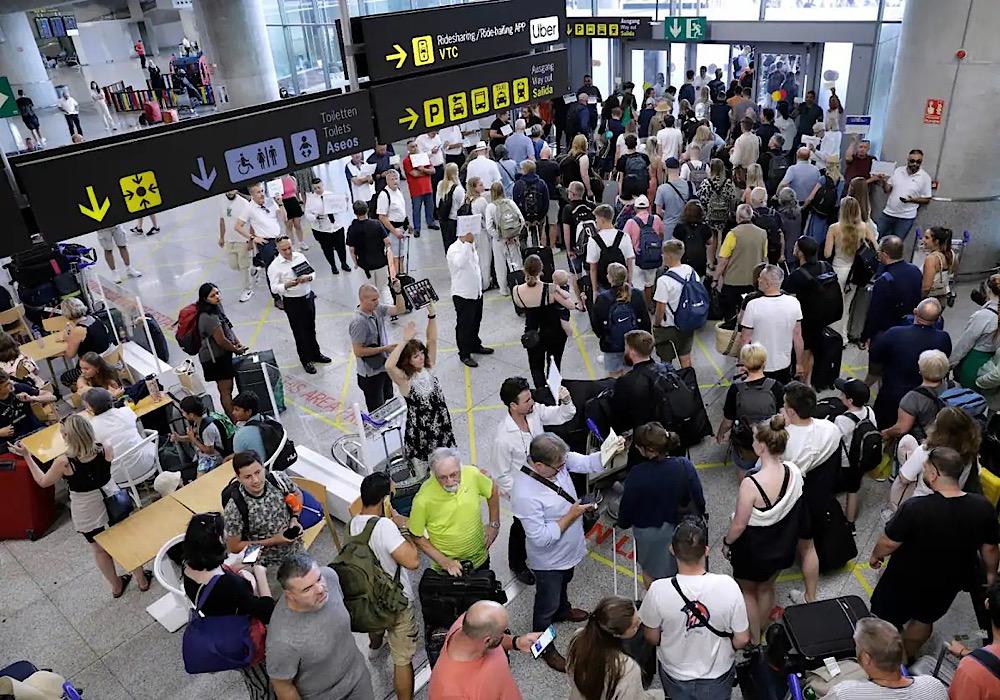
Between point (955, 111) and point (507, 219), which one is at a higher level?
point (955, 111)

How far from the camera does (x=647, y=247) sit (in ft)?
27.9

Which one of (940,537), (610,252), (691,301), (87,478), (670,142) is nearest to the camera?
(940,537)

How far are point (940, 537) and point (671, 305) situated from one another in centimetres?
359

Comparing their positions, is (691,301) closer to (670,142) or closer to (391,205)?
(391,205)

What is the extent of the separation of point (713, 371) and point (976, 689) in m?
5.48

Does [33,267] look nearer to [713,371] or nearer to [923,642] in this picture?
[713,371]

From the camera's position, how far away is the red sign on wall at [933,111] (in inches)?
375

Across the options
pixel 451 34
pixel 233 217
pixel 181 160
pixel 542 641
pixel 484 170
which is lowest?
pixel 542 641

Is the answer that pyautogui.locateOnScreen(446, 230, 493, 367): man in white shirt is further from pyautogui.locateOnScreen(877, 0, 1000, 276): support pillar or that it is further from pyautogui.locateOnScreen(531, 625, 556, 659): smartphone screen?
pyautogui.locateOnScreen(877, 0, 1000, 276): support pillar

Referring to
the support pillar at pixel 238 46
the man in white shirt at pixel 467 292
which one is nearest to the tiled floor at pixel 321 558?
the man in white shirt at pixel 467 292

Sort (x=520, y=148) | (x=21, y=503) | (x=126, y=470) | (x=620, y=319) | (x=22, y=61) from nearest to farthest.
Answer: (x=126, y=470) < (x=21, y=503) < (x=620, y=319) < (x=520, y=148) < (x=22, y=61)

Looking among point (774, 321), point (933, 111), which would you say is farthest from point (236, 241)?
point (933, 111)

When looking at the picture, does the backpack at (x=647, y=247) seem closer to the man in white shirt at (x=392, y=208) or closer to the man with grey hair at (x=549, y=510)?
the man in white shirt at (x=392, y=208)

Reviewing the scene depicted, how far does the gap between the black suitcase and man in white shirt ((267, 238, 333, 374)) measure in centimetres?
564
